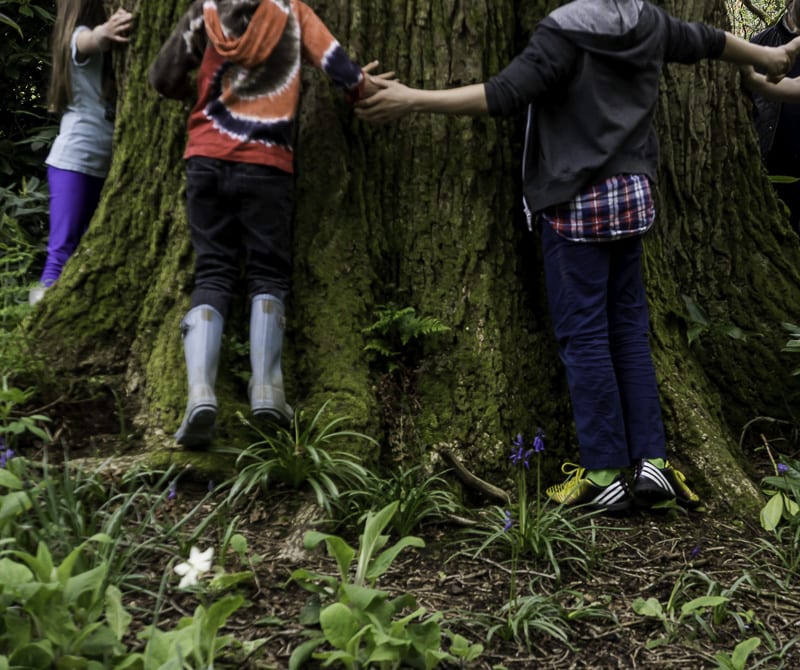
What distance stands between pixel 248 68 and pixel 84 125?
1721 mm

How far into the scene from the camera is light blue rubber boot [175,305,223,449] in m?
3.21

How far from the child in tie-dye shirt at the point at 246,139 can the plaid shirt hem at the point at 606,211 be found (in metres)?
0.95

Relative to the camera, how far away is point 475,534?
3273mm

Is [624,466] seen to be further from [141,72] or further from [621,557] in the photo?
[141,72]

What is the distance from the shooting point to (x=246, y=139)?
3.54 metres

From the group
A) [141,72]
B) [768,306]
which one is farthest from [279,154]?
[768,306]

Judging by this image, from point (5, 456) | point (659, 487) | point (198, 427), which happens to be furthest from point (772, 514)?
point (5, 456)

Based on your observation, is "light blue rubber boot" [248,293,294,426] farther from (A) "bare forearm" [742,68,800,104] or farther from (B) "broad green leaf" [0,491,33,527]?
(A) "bare forearm" [742,68,800,104]

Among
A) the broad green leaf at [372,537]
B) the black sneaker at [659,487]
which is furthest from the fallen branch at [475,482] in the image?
the broad green leaf at [372,537]

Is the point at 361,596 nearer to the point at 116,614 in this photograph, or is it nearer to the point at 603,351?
the point at 116,614

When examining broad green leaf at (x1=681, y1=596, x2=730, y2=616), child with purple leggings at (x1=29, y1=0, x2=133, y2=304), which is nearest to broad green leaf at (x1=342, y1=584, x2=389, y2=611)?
broad green leaf at (x1=681, y1=596, x2=730, y2=616)

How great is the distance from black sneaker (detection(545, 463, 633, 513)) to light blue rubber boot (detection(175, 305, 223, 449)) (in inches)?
54.7

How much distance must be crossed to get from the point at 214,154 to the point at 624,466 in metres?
2.04

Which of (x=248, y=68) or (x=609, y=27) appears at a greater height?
(x=609, y=27)
